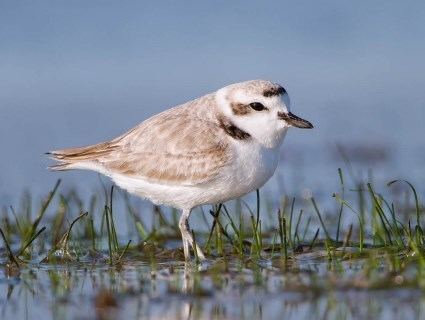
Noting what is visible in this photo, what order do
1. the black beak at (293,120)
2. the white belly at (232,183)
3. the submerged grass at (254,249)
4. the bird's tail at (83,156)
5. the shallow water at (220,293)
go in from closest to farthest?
the shallow water at (220,293), the submerged grass at (254,249), the white belly at (232,183), the black beak at (293,120), the bird's tail at (83,156)

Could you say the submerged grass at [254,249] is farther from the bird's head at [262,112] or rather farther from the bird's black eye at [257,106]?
the bird's black eye at [257,106]

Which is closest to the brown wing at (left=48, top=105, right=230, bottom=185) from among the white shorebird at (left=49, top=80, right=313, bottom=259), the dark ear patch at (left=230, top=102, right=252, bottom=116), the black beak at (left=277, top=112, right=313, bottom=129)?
the white shorebird at (left=49, top=80, right=313, bottom=259)

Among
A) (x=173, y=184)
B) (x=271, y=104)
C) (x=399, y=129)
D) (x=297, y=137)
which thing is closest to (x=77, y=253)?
(x=173, y=184)

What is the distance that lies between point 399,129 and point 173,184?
7.09 m

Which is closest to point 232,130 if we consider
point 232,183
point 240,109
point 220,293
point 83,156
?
point 240,109

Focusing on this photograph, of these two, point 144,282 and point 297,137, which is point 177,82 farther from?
point 144,282

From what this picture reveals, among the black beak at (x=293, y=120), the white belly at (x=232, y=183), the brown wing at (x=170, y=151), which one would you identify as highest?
the black beak at (x=293, y=120)

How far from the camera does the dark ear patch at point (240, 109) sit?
8.04 metres

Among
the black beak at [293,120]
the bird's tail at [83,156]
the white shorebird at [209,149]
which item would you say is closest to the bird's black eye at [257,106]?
the white shorebird at [209,149]

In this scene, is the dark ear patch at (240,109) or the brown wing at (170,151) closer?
the brown wing at (170,151)

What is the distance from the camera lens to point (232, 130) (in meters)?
8.04

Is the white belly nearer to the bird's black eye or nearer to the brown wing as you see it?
the brown wing

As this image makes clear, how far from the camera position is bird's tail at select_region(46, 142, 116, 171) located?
854 centimetres

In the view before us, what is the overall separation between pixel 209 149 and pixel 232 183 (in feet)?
1.00
